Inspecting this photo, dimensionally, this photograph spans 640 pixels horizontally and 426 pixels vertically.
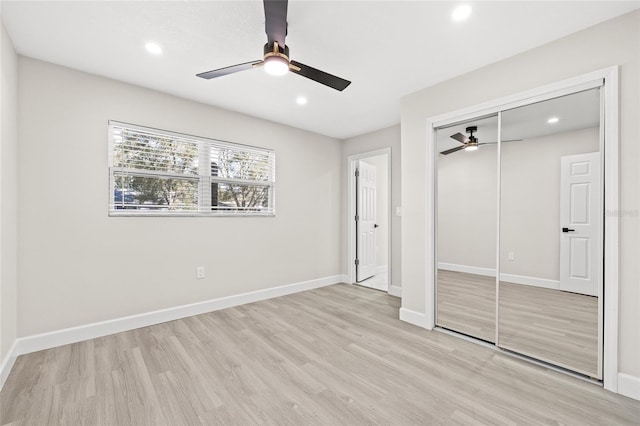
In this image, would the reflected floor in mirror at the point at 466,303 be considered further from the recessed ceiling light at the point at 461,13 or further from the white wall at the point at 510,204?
the recessed ceiling light at the point at 461,13

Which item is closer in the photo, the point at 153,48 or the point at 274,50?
the point at 274,50

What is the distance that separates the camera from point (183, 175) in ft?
10.8

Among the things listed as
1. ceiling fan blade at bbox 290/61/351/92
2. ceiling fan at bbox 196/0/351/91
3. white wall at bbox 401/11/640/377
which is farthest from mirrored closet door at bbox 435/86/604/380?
ceiling fan at bbox 196/0/351/91

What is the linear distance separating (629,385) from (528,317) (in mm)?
721

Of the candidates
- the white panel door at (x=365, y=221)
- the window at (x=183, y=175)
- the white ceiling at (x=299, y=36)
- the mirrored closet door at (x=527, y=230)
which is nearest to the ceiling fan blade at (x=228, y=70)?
the white ceiling at (x=299, y=36)

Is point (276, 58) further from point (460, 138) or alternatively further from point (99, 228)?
point (99, 228)

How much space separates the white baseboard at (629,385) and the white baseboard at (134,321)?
11.6 ft

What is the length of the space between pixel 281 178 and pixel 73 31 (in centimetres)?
267

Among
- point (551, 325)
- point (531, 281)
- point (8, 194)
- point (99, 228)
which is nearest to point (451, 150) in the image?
point (531, 281)

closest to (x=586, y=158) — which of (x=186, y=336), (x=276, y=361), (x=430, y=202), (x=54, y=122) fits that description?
(x=430, y=202)

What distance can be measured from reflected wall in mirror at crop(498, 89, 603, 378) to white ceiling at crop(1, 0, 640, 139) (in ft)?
2.13

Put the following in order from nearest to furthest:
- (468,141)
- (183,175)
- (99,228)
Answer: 1. (99,228)
2. (468,141)
3. (183,175)

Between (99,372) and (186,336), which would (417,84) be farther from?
(99,372)

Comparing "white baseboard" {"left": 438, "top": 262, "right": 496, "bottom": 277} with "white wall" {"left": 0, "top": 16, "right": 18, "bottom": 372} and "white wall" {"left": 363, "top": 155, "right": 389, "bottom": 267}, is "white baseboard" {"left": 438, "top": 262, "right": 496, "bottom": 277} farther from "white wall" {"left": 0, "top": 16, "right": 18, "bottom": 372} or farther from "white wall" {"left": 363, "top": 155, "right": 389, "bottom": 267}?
"white wall" {"left": 0, "top": 16, "right": 18, "bottom": 372}
